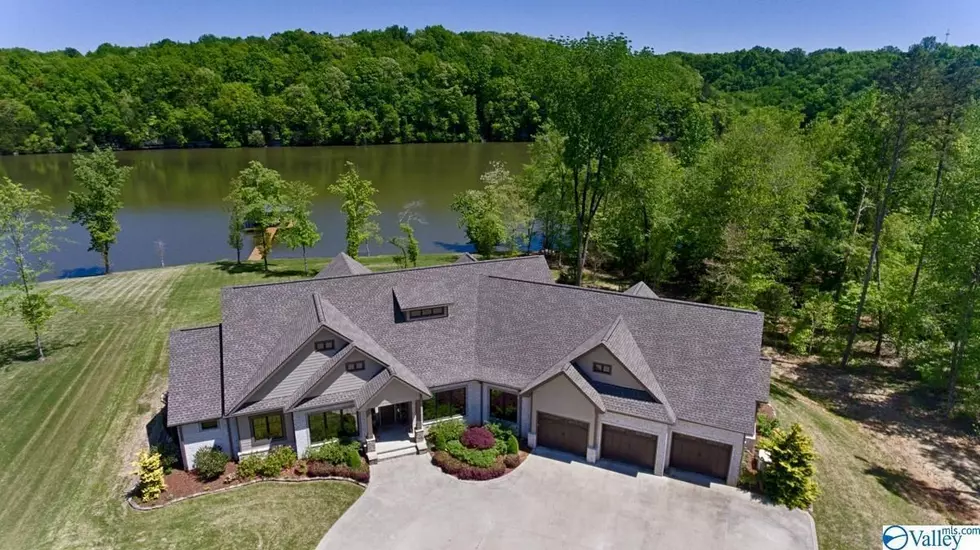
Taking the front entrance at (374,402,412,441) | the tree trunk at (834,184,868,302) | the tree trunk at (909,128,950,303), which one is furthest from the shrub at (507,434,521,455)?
the tree trunk at (834,184,868,302)

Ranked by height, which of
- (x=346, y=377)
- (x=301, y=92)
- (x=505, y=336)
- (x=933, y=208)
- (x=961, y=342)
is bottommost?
(x=346, y=377)

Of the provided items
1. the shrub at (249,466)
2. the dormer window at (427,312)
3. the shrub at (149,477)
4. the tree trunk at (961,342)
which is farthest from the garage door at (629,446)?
the shrub at (149,477)

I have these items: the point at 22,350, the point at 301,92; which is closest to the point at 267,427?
the point at 22,350

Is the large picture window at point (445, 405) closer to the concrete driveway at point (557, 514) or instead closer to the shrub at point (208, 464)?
the concrete driveway at point (557, 514)

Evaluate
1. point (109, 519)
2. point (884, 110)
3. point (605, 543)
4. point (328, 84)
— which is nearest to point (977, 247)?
point (884, 110)

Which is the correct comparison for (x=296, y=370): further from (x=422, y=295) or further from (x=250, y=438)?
(x=422, y=295)

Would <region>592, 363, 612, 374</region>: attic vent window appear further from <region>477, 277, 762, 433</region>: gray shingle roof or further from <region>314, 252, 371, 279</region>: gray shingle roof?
<region>314, 252, 371, 279</region>: gray shingle roof

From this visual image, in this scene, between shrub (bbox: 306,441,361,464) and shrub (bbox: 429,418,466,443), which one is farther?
shrub (bbox: 429,418,466,443)
